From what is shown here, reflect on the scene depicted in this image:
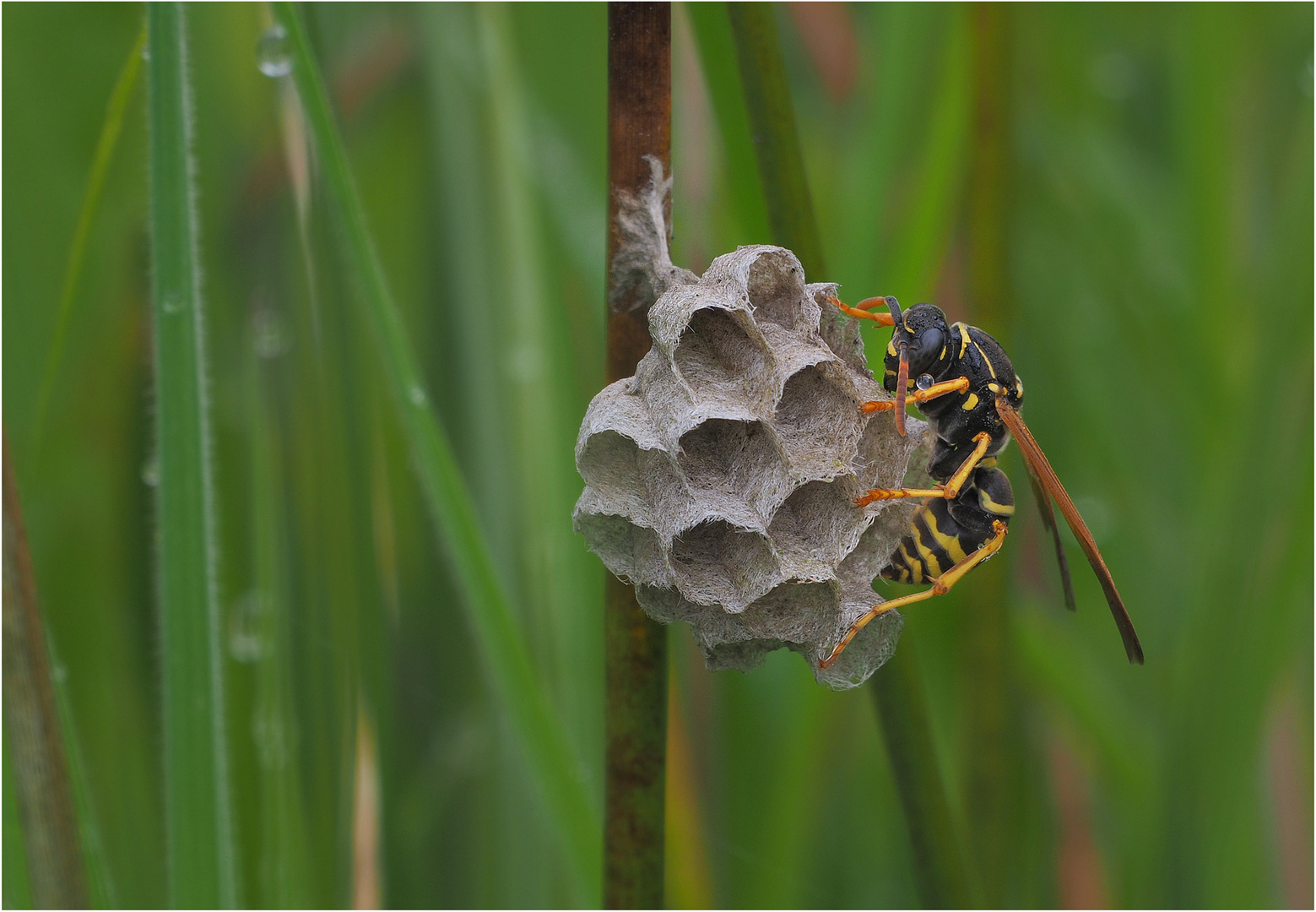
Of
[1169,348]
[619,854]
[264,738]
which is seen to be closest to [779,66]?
[619,854]

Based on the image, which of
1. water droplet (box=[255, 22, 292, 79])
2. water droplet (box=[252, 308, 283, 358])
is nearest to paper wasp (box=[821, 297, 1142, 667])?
water droplet (box=[255, 22, 292, 79])

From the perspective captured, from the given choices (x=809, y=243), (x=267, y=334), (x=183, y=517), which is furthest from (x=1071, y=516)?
(x=267, y=334)

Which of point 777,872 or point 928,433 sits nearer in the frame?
point 928,433

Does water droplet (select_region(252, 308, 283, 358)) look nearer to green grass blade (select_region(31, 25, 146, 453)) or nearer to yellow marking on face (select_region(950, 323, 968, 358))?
green grass blade (select_region(31, 25, 146, 453))

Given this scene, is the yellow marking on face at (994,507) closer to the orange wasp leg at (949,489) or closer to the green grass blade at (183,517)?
the orange wasp leg at (949,489)

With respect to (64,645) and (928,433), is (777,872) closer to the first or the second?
(928,433)

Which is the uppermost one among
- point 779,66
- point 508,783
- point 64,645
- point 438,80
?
point 438,80

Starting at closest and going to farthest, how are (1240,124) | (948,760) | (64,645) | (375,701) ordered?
(375,701), (64,645), (948,760), (1240,124)

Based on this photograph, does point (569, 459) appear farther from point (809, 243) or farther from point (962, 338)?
point (809, 243)
